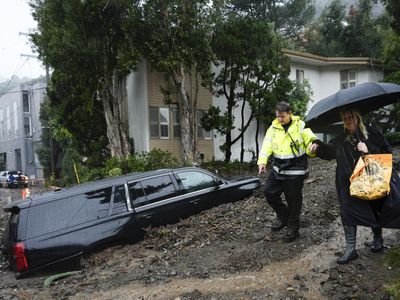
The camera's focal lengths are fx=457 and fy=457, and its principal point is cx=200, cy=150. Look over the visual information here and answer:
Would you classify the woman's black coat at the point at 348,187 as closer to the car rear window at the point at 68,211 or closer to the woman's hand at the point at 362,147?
the woman's hand at the point at 362,147

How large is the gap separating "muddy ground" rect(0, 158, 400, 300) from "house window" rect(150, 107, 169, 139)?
12.5m

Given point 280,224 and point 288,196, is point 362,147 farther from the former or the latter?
point 280,224

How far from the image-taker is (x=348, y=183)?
481cm

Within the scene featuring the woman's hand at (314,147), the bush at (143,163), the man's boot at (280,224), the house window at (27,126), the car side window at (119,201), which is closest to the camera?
the woman's hand at (314,147)

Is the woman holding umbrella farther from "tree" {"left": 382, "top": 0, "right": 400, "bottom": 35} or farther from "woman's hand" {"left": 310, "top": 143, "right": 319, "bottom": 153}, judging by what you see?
"tree" {"left": 382, "top": 0, "right": 400, "bottom": 35}

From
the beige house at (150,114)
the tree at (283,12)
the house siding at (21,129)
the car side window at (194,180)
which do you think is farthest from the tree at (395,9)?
the house siding at (21,129)

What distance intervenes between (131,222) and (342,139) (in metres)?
3.68

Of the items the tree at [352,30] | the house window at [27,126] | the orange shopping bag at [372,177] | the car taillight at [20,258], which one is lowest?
the car taillight at [20,258]

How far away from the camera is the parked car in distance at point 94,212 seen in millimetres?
6508

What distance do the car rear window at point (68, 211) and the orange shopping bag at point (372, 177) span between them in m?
3.96

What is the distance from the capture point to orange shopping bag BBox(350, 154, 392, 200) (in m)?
4.50

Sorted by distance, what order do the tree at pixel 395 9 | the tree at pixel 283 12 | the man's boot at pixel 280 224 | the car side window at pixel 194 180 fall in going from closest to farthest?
the man's boot at pixel 280 224
the car side window at pixel 194 180
the tree at pixel 395 9
the tree at pixel 283 12

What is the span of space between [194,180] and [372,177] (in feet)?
13.6

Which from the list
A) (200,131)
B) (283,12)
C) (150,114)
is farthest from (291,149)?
(283,12)
